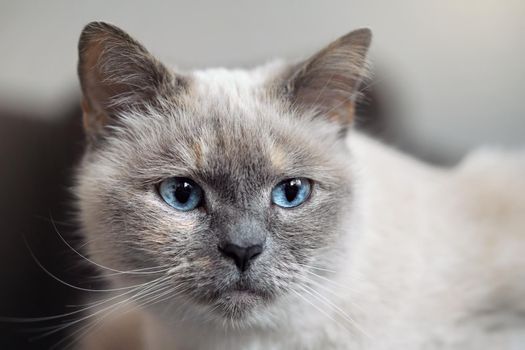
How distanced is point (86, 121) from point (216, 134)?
30 cm

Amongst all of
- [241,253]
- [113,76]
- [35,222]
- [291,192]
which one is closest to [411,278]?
[291,192]

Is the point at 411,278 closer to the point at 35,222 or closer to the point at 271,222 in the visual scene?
the point at 271,222

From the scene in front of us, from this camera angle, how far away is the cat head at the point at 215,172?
41.9 inches

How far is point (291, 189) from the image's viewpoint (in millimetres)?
1146

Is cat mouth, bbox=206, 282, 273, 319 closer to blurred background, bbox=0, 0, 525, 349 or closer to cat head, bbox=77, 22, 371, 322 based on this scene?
cat head, bbox=77, 22, 371, 322

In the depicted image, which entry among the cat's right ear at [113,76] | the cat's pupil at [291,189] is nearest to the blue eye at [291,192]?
the cat's pupil at [291,189]

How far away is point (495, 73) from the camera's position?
1848 millimetres

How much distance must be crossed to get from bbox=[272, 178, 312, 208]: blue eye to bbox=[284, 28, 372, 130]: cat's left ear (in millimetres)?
184

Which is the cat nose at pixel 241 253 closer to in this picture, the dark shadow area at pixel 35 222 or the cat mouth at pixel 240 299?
the cat mouth at pixel 240 299

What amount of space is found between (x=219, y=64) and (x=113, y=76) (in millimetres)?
618

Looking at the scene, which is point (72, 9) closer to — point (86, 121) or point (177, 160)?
point (86, 121)

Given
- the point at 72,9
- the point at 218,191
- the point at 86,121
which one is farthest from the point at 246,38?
the point at 218,191

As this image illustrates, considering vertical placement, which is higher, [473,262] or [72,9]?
[72,9]

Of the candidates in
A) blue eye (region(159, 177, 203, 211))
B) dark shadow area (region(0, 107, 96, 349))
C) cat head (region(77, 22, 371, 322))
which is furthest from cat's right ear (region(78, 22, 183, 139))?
dark shadow area (region(0, 107, 96, 349))
